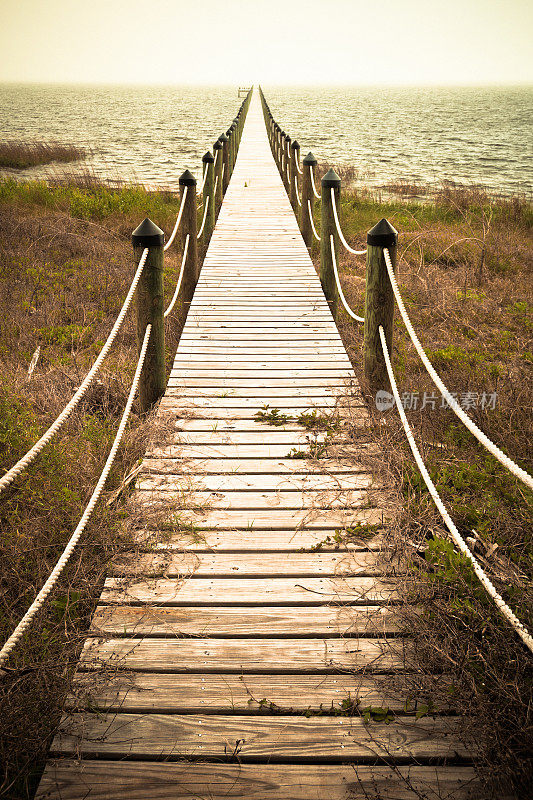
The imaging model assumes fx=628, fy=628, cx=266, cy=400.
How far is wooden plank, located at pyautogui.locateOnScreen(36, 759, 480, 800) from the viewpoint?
6.15 feet

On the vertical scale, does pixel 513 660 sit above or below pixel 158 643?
above

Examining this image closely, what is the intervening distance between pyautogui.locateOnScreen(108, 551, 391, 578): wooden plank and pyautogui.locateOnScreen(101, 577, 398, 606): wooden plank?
4 centimetres

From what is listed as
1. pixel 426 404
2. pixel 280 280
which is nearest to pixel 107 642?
pixel 426 404

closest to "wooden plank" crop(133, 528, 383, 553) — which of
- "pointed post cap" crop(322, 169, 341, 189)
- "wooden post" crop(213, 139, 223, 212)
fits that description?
"pointed post cap" crop(322, 169, 341, 189)

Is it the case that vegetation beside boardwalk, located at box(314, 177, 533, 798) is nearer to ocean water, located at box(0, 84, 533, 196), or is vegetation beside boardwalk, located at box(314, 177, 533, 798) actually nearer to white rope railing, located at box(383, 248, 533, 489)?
white rope railing, located at box(383, 248, 533, 489)

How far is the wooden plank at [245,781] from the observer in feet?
6.15

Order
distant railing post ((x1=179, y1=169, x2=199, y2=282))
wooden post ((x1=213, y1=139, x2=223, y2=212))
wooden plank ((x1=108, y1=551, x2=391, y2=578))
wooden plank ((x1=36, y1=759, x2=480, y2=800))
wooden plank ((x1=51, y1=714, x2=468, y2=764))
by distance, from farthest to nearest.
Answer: wooden post ((x1=213, y1=139, x2=223, y2=212)) → distant railing post ((x1=179, y1=169, x2=199, y2=282)) → wooden plank ((x1=108, y1=551, x2=391, y2=578)) → wooden plank ((x1=51, y1=714, x2=468, y2=764)) → wooden plank ((x1=36, y1=759, x2=480, y2=800))

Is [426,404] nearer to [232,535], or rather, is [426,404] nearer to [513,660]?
[232,535]

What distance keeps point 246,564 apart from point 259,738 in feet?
2.99

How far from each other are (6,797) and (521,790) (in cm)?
153

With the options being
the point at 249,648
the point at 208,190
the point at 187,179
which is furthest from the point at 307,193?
the point at 249,648

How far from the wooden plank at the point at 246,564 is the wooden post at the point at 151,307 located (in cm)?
166

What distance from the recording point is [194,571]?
282 cm

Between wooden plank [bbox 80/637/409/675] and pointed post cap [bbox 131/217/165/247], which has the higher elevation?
pointed post cap [bbox 131/217/165/247]
